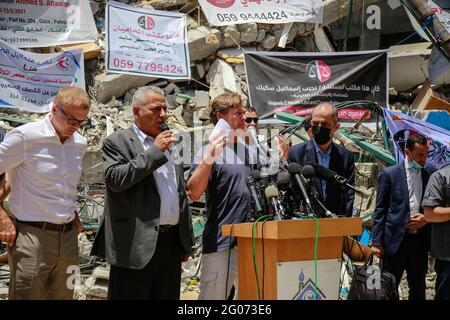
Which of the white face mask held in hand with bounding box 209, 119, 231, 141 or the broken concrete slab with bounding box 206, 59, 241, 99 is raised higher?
the broken concrete slab with bounding box 206, 59, 241, 99

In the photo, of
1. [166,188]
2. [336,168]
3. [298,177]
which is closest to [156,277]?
[166,188]

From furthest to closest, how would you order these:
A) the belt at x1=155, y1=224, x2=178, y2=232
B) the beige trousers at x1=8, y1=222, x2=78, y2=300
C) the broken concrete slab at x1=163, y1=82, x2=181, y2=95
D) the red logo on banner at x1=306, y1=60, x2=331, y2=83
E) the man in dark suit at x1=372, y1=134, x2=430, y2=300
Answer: the broken concrete slab at x1=163, y1=82, x2=181, y2=95 < the red logo on banner at x1=306, y1=60, x2=331, y2=83 < the man in dark suit at x1=372, y1=134, x2=430, y2=300 < the belt at x1=155, y1=224, x2=178, y2=232 < the beige trousers at x1=8, y1=222, x2=78, y2=300

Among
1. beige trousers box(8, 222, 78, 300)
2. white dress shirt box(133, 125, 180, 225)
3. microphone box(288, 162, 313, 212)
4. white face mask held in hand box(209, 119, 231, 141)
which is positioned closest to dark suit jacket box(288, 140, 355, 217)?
white face mask held in hand box(209, 119, 231, 141)

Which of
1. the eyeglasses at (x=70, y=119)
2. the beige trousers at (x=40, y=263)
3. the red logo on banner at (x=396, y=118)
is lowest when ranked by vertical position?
the beige trousers at (x=40, y=263)

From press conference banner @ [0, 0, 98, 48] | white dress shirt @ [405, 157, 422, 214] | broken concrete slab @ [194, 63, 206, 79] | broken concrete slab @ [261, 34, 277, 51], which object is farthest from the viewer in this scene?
broken concrete slab @ [261, 34, 277, 51]

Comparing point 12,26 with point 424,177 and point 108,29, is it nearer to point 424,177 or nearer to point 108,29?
point 108,29

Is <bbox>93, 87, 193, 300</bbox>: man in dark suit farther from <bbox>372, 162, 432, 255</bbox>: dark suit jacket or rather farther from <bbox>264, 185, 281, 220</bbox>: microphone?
<bbox>372, 162, 432, 255</bbox>: dark suit jacket

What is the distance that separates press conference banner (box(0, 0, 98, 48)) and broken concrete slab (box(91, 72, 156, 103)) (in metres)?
0.82

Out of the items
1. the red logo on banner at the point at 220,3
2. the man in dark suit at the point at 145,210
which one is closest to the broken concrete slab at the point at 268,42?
the red logo on banner at the point at 220,3

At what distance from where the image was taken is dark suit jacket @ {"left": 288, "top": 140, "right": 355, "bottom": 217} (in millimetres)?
4316

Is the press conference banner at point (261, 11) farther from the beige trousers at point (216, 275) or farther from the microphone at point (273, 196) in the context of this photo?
the microphone at point (273, 196)

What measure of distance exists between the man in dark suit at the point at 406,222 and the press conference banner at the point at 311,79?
4931mm

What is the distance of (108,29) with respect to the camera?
9.70 m

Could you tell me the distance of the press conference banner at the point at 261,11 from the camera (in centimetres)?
1090
